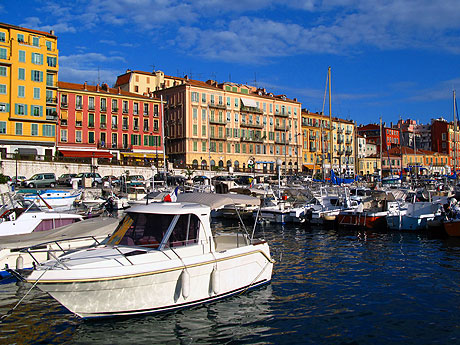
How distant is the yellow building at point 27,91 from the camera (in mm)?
57531

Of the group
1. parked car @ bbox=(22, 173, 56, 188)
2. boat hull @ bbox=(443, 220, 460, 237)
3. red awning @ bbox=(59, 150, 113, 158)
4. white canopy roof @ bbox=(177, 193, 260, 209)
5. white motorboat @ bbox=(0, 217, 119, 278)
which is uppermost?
red awning @ bbox=(59, 150, 113, 158)

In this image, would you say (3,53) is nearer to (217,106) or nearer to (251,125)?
(217,106)

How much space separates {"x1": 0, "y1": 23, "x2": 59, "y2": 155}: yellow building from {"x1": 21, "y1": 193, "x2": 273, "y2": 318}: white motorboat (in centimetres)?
5261

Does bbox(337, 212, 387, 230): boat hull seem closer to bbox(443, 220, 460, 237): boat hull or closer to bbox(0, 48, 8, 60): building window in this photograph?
bbox(443, 220, 460, 237): boat hull

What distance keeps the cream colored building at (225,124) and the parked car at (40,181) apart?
995 inches

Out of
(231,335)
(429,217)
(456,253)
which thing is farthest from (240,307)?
(429,217)

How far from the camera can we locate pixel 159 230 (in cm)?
1160

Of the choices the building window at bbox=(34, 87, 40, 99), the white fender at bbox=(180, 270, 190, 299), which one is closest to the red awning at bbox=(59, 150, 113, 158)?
the building window at bbox=(34, 87, 40, 99)

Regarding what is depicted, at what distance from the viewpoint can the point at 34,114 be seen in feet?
195

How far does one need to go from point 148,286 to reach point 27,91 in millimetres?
56296

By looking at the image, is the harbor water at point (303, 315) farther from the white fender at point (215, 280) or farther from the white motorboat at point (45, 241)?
the white motorboat at point (45, 241)

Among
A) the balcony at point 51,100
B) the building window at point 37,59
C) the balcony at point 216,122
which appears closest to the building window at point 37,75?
the building window at point 37,59

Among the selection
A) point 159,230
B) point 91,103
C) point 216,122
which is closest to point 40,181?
point 91,103

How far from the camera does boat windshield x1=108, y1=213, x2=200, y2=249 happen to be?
11.5 meters
